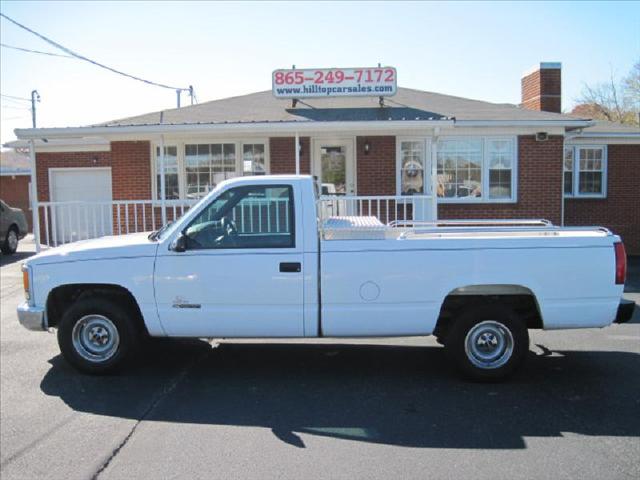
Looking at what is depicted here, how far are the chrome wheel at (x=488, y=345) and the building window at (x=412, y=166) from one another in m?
8.10

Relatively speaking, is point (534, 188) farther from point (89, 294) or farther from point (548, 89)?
point (89, 294)

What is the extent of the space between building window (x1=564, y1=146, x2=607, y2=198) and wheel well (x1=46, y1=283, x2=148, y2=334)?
12939 mm

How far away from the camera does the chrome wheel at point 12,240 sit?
16.7 metres

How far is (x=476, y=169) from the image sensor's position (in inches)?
531

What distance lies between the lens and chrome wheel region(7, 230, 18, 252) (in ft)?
54.8

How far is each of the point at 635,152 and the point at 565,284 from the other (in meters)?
12.3

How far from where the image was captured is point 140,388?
5539mm

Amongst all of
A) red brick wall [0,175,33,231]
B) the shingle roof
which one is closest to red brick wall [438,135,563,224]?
the shingle roof

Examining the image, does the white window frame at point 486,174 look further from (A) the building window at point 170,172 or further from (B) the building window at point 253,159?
(A) the building window at point 170,172

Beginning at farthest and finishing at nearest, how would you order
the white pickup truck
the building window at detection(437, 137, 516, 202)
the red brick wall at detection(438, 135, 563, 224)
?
1. the building window at detection(437, 137, 516, 202)
2. the red brick wall at detection(438, 135, 563, 224)
3. the white pickup truck

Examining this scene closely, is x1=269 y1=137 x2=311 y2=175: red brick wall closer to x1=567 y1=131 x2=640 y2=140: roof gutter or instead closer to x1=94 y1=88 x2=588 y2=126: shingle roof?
x1=94 y1=88 x2=588 y2=126: shingle roof

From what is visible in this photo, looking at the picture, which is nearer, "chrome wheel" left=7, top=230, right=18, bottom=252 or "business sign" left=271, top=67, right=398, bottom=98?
"business sign" left=271, top=67, right=398, bottom=98

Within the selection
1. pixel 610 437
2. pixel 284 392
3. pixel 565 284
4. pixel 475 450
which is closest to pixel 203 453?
pixel 284 392

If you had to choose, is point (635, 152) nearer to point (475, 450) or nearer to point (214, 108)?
point (214, 108)
